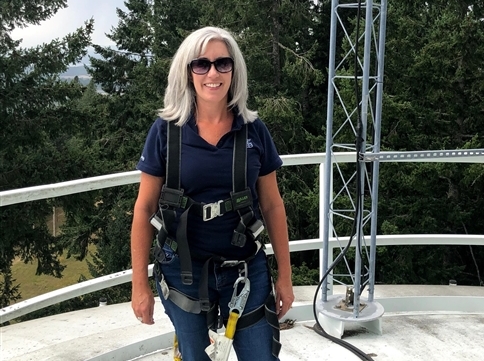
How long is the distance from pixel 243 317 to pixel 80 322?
1.85 metres

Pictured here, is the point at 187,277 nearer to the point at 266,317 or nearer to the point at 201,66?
the point at 266,317

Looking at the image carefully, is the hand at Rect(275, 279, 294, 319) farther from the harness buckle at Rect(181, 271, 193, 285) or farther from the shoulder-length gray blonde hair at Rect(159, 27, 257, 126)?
the shoulder-length gray blonde hair at Rect(159, 27, 257, 126)

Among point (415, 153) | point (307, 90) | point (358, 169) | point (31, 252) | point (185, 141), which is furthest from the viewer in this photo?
point (307, 90)

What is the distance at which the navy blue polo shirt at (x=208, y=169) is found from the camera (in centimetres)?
182

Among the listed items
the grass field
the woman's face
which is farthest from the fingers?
the grass field

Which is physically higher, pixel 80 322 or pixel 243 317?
pixel 243 317

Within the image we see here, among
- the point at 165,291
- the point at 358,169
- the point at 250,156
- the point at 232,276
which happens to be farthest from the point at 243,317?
the point at 358,169

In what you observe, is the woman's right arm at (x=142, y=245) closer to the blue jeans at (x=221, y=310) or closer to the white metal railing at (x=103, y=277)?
the blue jeans at (x=221, y=310)

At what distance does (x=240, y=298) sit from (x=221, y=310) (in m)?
0.11

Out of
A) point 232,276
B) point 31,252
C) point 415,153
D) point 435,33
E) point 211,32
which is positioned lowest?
point 31,252

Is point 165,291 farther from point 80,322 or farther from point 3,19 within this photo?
point 3,19

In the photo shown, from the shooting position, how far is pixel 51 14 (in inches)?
715

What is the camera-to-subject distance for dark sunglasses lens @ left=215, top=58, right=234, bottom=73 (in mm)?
1853

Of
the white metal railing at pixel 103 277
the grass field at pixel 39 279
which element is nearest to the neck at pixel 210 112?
the white metal railing at pixel 103 277
